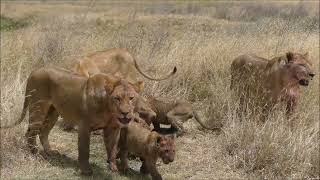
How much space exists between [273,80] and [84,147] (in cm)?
321

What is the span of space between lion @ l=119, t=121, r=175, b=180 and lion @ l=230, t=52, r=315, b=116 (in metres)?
2.19

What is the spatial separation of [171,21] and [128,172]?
17749 millimetres

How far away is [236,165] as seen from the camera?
775cm

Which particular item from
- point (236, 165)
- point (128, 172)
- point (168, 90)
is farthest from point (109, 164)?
point (168, 90)

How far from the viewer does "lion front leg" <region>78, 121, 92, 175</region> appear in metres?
6.36

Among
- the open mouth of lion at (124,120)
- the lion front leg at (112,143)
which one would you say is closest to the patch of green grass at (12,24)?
the lion front leg at (112,143)

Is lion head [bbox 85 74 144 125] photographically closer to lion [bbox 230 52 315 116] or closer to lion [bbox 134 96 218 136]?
lion [bbox 134 96 218 136]

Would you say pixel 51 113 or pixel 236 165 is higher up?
pixel 51 113

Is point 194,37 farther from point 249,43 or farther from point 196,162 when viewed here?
point 196,162

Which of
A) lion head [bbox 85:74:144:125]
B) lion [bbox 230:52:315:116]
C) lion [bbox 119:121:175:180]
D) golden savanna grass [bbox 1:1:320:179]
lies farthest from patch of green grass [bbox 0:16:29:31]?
lion head [bbox 85:74:144:125]

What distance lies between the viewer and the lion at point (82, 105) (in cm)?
599

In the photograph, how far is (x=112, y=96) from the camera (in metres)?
5.94

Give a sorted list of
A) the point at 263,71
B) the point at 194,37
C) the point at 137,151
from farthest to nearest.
A: the point at 194,37 → the point at 263,71 → the point at 137,151

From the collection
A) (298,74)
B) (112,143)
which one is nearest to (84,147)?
(112,143)
